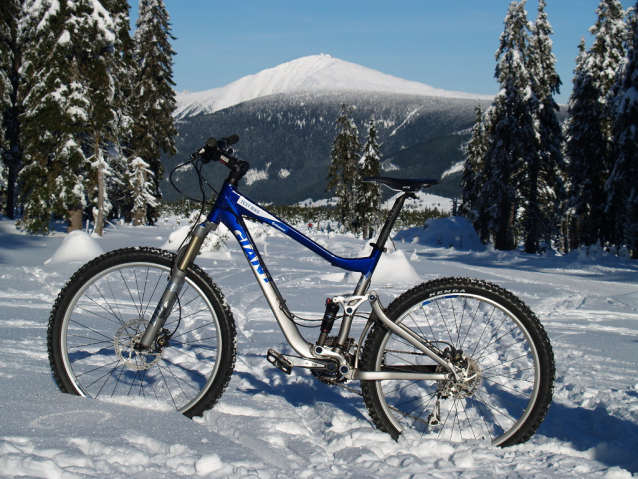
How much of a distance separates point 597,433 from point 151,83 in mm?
36376

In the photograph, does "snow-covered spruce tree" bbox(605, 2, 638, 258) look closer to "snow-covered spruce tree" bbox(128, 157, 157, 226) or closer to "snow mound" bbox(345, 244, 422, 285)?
"snow mound" bbox(345, 244, 422, 285)

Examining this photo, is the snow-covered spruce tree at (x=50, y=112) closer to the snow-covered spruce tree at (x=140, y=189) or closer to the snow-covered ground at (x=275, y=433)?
the snow-covered spruce tree at (x=140, y=189)

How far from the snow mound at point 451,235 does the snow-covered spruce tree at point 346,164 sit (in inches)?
596

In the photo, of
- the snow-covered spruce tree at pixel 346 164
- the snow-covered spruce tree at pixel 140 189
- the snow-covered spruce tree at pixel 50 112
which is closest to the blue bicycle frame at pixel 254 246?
the snow-covered spruce tree at pixel 50 112

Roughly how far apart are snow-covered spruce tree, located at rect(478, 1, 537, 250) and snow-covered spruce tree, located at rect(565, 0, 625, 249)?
3.02 meters

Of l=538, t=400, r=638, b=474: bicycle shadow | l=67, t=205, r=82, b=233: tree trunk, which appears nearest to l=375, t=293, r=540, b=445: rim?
l=538, t=400, r=638, b=474: bicycle shadow

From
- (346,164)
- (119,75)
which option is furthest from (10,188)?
(346,164)

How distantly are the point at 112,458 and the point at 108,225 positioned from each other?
33944 mm

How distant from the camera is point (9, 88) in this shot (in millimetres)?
27109

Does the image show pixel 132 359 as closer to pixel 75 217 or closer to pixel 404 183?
pixel 404 183

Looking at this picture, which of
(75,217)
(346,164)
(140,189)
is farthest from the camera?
(346,164)

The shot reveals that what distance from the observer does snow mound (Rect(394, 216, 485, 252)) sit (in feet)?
112

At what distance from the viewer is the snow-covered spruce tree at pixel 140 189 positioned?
33594mm

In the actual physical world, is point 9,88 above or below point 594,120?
above
